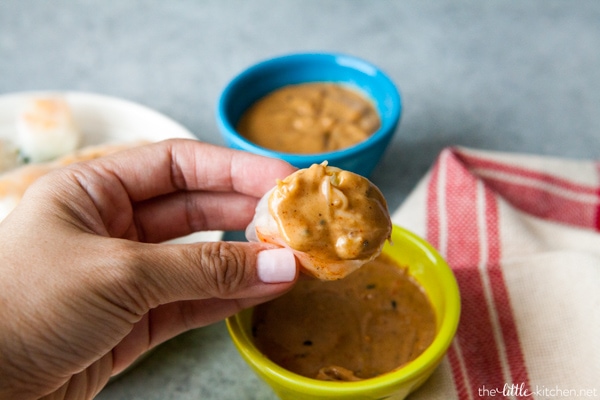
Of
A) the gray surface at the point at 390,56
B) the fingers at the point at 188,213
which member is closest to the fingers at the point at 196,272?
the fingers at the point at 188,213

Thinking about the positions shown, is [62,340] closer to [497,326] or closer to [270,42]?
[497,326]

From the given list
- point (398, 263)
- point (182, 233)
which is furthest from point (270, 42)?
point (398, 263)

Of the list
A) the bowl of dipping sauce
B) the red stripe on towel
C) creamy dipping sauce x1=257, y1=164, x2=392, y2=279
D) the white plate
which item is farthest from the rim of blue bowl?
creamy dipping sauce x1=257, y1=164, x2=392, y2=279

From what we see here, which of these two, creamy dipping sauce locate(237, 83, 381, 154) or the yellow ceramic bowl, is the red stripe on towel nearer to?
the yellow ceramic bowl

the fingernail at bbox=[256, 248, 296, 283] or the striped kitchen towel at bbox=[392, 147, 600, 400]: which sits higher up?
the fingernail at bbox=[256, 248, 296, 283]

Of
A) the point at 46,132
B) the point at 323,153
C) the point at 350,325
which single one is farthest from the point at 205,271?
the point at 46,132

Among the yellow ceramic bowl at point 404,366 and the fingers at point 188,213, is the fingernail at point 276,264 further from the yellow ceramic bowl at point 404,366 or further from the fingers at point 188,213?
the fingers at point 188,213
